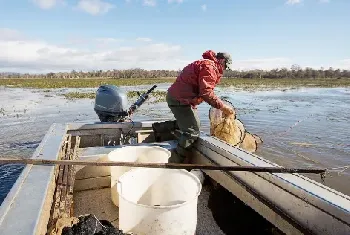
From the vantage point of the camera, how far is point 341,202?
212 centimetres

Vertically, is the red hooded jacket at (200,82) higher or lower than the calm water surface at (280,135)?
higher

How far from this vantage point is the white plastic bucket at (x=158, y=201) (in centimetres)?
226

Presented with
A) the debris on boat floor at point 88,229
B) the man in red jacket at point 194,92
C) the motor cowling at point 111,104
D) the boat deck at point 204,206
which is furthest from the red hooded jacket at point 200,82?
the debris on boat floor at point 88,229

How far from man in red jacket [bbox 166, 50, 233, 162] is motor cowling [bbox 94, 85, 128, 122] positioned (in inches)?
61.8

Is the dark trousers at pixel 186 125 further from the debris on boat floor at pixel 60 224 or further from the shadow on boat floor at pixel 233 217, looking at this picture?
the debris on boat floor at pixel 60 224

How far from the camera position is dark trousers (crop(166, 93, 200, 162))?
4387 mm

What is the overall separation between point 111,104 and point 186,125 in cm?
197

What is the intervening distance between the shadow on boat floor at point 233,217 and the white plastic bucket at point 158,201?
30.5 inches

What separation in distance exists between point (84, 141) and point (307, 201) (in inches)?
163

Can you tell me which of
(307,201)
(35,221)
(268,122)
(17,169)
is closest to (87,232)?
(35,221)

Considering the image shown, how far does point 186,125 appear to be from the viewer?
441 cm

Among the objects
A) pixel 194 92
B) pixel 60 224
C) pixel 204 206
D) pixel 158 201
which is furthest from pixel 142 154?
pixel 60 224

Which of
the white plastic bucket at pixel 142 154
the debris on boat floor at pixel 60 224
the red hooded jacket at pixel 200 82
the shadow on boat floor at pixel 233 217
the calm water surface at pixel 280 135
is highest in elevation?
the red hooded jacket at pixel 200 82

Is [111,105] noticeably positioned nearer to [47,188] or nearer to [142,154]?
[142,154]
